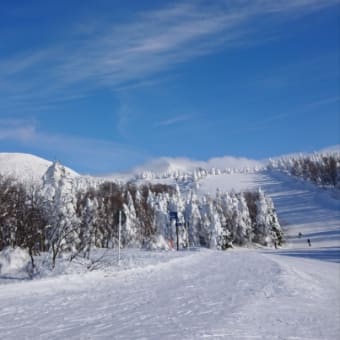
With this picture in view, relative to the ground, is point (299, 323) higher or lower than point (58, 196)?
lower

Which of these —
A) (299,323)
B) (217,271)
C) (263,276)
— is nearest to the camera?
(299,323)

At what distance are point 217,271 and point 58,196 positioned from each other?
809 inches

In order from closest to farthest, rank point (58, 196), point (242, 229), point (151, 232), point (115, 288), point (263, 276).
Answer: point (115, 288) → point (263, 276) → point (58, 196) → point (151, 232) → point (242, 229)

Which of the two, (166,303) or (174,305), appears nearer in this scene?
(174,305)

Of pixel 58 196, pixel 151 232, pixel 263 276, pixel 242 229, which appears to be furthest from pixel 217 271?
pixel 242 229

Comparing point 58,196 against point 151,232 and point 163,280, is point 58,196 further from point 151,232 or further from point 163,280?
point 151,232

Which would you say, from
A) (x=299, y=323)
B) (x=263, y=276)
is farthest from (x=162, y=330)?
(x=263, y=276)

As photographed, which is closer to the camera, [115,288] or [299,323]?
[299,323]

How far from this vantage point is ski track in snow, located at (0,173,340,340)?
8.84 meters

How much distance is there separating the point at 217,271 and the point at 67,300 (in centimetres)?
1030

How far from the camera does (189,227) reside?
8238 cm

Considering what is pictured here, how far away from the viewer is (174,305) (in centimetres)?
1209

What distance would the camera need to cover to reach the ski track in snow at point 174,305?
29.0 feet

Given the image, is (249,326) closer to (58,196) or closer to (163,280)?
(163,280)
